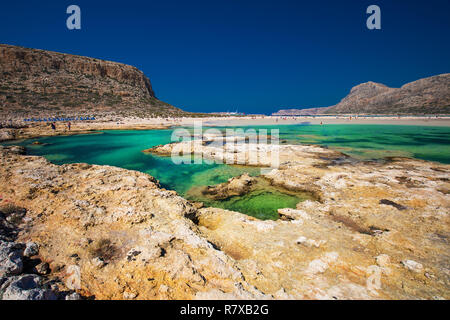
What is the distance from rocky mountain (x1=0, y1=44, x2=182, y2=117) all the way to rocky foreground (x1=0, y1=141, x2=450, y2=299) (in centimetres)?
4942

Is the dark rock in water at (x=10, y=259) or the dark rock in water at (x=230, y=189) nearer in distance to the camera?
the dark rock in water at (x=10, y=259)

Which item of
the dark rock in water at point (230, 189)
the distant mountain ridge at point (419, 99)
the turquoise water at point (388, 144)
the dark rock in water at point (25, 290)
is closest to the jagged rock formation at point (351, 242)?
the dark rock in water at point (230, 189)

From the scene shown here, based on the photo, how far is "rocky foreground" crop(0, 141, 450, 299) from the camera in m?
2.91

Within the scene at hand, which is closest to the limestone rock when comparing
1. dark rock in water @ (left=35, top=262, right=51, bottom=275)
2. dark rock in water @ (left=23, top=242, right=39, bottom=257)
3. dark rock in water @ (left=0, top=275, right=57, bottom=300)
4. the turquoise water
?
dark rock in water @ (left=0, top=275, right=57, bottom=300)

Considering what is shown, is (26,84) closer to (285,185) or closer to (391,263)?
(285,185)

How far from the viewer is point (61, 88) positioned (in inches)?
1984

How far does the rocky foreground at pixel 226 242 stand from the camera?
291cm

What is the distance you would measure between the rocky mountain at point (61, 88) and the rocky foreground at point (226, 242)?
4942cm

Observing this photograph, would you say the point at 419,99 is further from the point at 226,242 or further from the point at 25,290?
the point at 25,290

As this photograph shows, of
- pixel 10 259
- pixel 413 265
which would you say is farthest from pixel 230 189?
pixel 10 259

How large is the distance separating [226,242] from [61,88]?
6641 centimetres

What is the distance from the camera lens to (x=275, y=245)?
4.07 metres

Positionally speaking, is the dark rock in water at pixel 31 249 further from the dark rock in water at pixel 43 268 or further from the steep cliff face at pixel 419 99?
the steep cliff face at pixel 419 99

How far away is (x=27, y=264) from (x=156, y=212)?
2.38m
